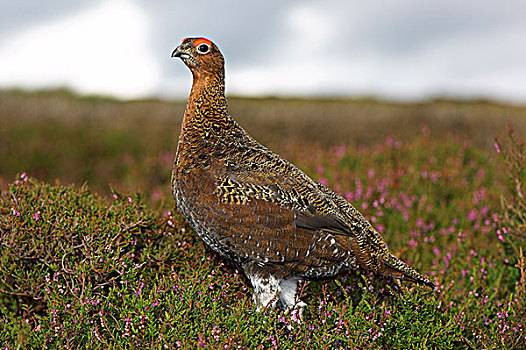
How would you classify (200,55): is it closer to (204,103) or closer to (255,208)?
(204,103)

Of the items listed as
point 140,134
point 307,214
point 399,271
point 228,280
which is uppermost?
point 307,214

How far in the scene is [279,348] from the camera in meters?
3.13

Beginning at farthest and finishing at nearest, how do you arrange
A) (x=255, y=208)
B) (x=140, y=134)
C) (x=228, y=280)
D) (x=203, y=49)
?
1. (x=140, y=134)
2. (x=228, y=280)
3. (x=203, y=49)
4. (x=255, y=208)

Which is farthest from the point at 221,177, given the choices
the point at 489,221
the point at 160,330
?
the point at 489,221

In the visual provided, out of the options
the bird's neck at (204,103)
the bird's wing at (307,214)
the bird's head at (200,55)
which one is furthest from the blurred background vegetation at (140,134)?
the bird's wing at (307,214)

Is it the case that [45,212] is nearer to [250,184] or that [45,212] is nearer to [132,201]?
[132,201]

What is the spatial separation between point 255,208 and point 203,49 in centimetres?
122

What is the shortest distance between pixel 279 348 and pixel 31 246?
1.94 m

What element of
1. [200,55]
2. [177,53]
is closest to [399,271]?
[200,55]

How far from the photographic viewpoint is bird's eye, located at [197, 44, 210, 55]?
363 centimetres

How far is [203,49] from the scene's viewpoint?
143 inches

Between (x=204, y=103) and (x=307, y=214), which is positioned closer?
(x=307, y=214)

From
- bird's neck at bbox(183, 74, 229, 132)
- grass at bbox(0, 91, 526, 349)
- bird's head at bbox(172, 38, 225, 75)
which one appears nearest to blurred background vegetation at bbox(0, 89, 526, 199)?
grass at bbox(0, 91, 526, 349)

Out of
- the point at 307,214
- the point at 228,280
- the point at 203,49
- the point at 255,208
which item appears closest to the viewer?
the point at 255,208
